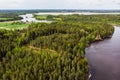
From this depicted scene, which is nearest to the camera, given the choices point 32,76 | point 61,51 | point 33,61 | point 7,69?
point 32,76

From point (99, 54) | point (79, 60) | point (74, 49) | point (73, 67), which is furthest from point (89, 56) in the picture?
point (73, 67)

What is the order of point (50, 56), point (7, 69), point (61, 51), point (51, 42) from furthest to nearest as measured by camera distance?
1. point (51, 42)
2. point (61, 51)
3. point (50, 56)
4. point (7, 69)

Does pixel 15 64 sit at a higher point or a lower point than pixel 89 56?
higher

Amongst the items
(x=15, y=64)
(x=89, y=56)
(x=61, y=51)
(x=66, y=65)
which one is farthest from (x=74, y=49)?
(x=15, y=64)

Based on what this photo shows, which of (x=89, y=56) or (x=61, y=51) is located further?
(x=89, y=56)

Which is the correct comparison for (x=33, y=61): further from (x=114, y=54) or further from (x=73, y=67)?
(x=114, y=54)

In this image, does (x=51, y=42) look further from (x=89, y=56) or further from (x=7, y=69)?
(x=7, y=69)
